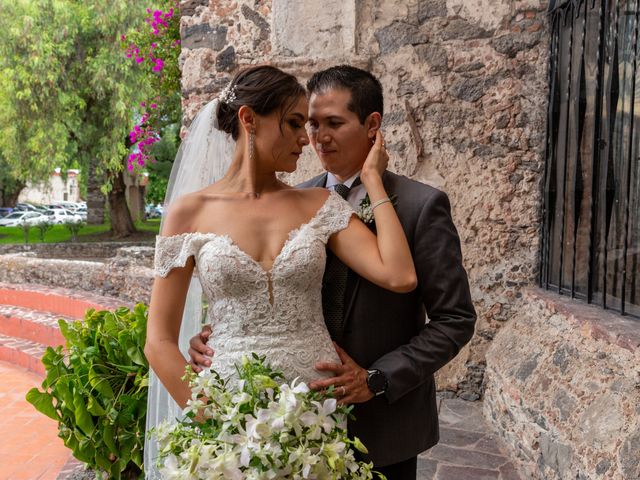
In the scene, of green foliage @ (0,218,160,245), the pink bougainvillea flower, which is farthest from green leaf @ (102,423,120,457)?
green foliage @ (0,218,160,245)

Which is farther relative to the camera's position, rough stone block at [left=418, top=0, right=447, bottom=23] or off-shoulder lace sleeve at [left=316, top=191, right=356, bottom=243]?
rough stone block at [left=418, top=0, right=447, bottom=23]

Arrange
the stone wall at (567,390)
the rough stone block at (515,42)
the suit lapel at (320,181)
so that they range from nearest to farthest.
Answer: the suit lapel at (320,181) → the stone wall at (567,390) → the rough stone block at (515,42)

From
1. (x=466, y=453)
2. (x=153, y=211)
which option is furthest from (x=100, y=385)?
(x=153, y=211)

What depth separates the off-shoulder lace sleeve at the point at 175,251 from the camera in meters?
1.71

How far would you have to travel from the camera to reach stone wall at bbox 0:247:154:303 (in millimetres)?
7293

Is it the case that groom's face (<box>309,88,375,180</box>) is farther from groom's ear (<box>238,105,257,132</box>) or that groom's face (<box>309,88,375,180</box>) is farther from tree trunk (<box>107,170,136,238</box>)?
tree trunk (<box>107,170,136,238</box>)

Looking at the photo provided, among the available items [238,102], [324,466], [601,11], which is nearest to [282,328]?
[324,466]

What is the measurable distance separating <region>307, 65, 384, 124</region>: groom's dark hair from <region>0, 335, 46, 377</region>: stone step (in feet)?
18.0

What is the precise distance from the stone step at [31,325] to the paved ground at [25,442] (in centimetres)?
83

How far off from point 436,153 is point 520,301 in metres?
1.24

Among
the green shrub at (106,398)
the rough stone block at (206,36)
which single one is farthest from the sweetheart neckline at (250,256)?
the rough stone block at (206,36)

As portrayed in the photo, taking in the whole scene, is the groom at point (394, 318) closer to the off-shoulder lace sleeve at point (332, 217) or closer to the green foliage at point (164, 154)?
the off-shoulder lace sleeve at point (332, 217)

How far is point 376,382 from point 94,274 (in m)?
7.03

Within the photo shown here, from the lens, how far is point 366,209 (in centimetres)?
187
